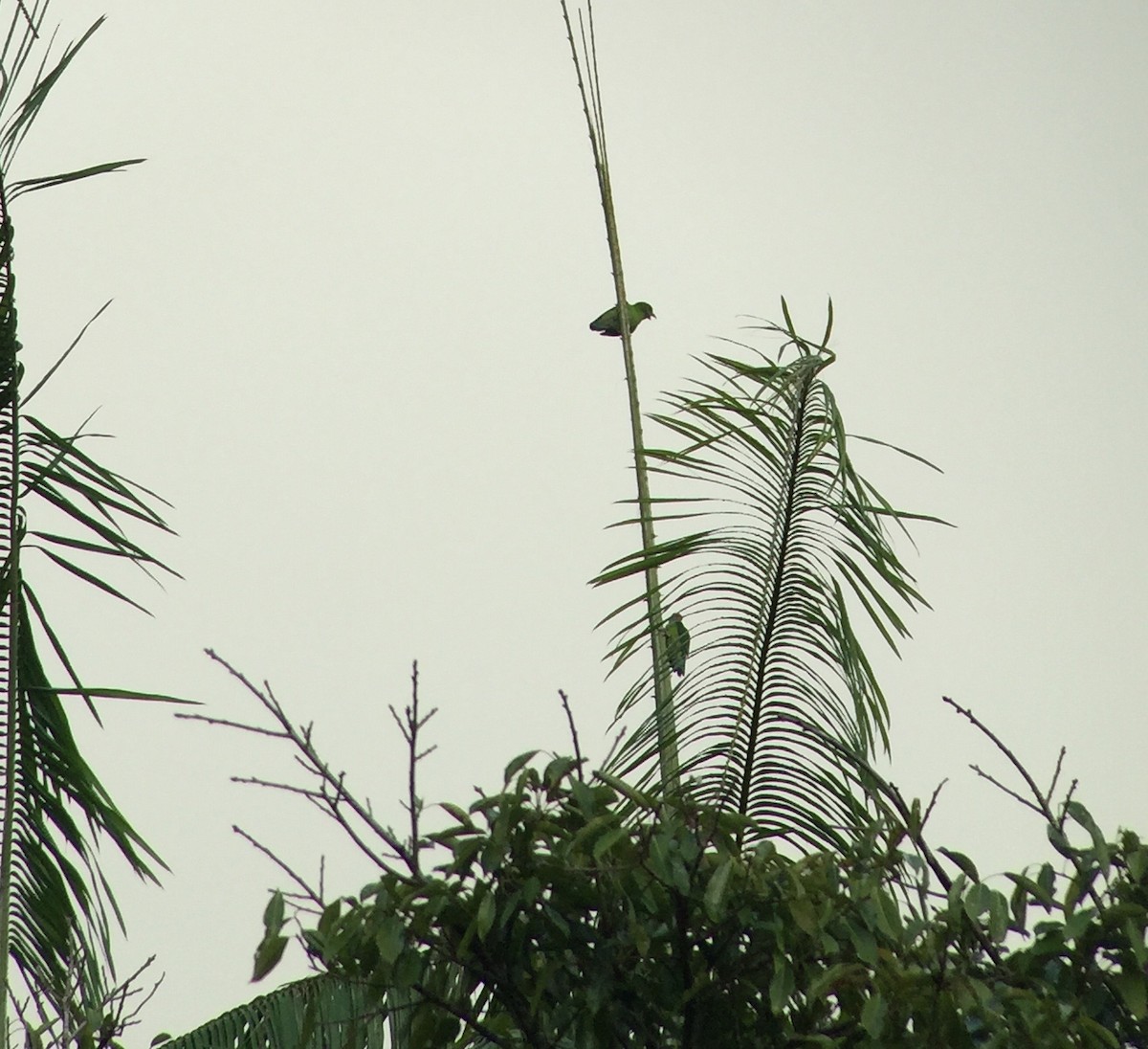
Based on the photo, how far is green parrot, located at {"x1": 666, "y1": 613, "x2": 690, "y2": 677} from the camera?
333 cm

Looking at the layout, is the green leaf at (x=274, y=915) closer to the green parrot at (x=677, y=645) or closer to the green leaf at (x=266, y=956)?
the green leaf at (x=266, y=956)

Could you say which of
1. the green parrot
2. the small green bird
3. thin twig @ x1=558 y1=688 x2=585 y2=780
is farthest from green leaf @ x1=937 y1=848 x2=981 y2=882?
the small green bird

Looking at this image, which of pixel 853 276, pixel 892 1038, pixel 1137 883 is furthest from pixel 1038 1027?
pixel 853 276

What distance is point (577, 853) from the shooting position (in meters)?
1.94

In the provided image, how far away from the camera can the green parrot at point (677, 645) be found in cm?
333

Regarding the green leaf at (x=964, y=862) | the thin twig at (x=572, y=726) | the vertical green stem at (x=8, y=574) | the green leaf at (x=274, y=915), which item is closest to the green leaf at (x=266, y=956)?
the green leaf at (x=274, y=915)

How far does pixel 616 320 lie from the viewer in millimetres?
4133

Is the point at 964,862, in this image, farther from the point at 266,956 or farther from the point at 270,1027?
the point at 270,1027

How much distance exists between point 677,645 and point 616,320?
1125mm

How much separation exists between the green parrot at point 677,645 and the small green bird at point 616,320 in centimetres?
102

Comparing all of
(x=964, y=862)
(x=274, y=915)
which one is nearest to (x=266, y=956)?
(x=274, y=915)

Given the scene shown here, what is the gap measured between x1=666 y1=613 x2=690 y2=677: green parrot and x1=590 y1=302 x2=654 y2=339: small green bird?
1.02 m

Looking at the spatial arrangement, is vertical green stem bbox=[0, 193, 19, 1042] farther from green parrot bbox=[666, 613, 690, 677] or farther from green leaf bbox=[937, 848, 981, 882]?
green leaf bbox=[937, 848, 981, 882]

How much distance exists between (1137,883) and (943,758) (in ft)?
16.6
